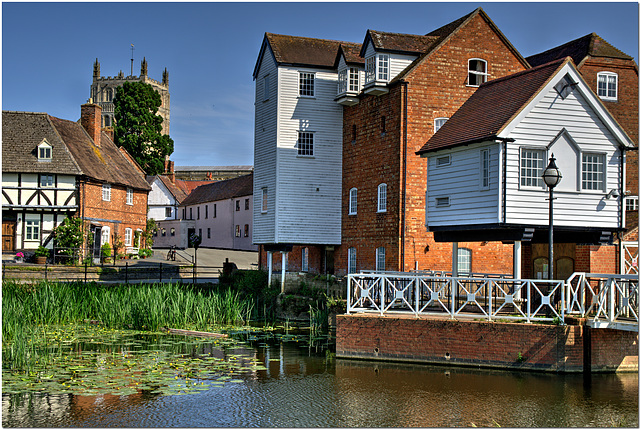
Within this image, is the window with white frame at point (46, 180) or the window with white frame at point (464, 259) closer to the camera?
the window with white frame at point (464, 259)

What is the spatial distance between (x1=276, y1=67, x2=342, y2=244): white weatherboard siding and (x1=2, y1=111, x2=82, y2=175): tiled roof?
19.4 m

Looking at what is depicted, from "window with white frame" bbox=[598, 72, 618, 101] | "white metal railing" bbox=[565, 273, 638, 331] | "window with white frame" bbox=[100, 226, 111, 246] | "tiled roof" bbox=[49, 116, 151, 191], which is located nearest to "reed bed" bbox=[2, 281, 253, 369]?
"white metal railing" bbox=[565, 273, 638, 331]

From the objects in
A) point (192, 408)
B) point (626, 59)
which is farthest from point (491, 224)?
point (626, 59)

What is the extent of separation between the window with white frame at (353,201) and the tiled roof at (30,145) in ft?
72.1

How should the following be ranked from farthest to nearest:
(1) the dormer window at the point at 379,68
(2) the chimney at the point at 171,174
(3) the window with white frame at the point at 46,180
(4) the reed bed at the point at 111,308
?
(2) the chimney at the point at 171,174, (3) the window with white frame at the point at 46,180, (1) the dormer window at the point at 379,68, (4) the reed bed at the point at 111,308

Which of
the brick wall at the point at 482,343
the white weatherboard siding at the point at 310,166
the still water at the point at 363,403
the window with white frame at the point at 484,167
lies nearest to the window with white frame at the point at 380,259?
the white weatherboard siding at the point at 310,166

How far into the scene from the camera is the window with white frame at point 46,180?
154 ft

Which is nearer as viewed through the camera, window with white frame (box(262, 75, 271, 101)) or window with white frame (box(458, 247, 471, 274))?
window with white frame (box(458, 247, 471, 274))

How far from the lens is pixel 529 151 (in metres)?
21.7

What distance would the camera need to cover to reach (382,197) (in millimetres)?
31656

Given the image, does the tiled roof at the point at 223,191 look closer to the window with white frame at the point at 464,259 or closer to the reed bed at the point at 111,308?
the window with white frame at the point at 464,259

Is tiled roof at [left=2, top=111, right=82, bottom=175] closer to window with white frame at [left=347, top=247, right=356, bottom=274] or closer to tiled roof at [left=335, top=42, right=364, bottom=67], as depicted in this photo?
tiled roof at [left=335, top=42, right=364, bottom=67]

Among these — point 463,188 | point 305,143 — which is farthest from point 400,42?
point 463,188

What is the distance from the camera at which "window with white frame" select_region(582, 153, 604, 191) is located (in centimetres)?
2198
